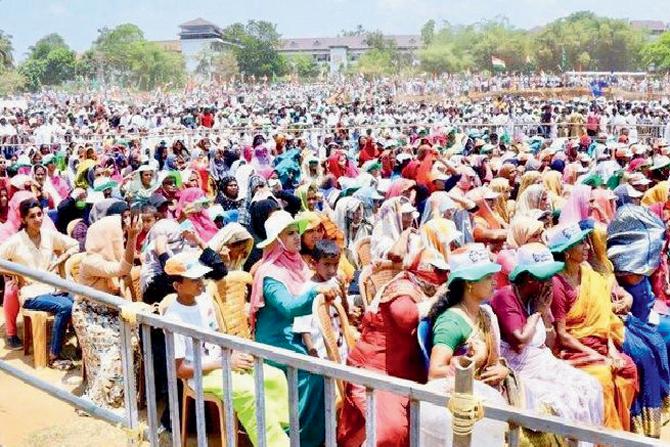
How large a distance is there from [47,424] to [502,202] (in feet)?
16.8

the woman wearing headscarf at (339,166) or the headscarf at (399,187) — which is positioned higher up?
the headscarf at (399,187)

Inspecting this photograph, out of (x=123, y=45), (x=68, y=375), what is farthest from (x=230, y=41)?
(x=68, y=375)

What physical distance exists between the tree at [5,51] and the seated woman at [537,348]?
3028 inches

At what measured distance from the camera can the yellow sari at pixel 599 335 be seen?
439cm

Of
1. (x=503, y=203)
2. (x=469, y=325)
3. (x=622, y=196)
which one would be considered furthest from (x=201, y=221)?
(x=622, y=196)

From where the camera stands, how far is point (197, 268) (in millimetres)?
3990

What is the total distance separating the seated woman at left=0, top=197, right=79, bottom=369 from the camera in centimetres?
575

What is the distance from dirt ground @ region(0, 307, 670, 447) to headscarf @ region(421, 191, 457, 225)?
278 cm

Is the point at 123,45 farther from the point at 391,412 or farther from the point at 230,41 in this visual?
the point at 391,412

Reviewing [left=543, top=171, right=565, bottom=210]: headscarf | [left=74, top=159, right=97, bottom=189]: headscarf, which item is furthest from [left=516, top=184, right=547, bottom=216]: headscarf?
[left=74, top=159, right=97, bottom=189]: headscarf

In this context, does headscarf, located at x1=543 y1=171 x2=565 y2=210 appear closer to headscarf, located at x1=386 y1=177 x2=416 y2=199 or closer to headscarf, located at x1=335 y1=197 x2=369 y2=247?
headscarf, located at x1=386 y1=177 x2=416 y2=199

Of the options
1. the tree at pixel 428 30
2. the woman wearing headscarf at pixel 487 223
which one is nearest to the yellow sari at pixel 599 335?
the woman wearing headscarf at pixel 487 223

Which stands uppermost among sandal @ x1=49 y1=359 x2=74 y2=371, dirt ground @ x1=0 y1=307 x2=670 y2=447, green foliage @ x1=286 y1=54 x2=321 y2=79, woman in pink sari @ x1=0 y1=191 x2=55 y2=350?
green foliage @ x1=286 y1=54 x2=321 y2=79

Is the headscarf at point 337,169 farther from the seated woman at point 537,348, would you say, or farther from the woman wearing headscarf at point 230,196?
the seated woman at point 537,348
